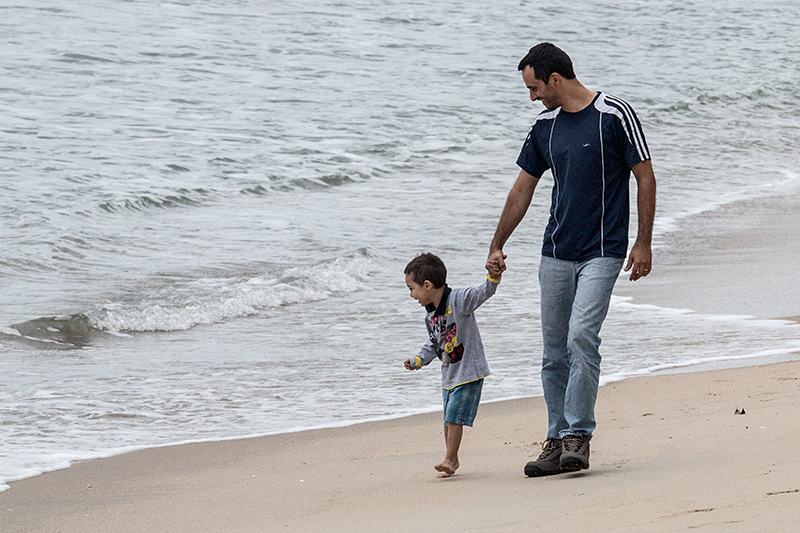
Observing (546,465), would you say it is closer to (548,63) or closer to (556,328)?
(556,328)

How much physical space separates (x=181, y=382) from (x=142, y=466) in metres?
1.75

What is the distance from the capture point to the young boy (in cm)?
424

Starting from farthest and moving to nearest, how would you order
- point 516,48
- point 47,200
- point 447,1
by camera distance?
point 447,1 → point 516,48 → point 47,200

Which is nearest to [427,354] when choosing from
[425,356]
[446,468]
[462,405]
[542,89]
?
[425,356]

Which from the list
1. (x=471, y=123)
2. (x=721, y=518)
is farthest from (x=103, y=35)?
(x=721, y=518)

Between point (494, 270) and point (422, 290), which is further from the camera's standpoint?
point (422, 290)

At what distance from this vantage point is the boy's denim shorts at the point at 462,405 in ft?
13.9

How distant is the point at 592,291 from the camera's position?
4.04m

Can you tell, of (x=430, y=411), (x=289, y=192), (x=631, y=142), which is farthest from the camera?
(x=289, y=192)

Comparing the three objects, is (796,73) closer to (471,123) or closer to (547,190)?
(471,123)

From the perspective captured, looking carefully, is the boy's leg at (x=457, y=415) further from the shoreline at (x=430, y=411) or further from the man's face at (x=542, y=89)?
the shoreline at (x=430, y=411)

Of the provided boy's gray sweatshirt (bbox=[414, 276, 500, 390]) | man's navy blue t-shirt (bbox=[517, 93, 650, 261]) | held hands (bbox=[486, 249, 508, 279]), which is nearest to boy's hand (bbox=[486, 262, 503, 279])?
held hands (bbox=[486, 249, 508, 279])

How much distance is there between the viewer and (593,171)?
4.06 m

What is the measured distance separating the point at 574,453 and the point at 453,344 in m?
0.66
